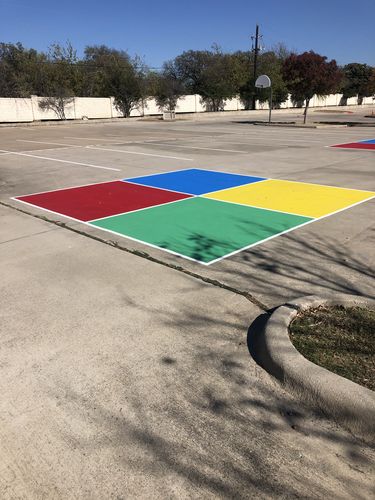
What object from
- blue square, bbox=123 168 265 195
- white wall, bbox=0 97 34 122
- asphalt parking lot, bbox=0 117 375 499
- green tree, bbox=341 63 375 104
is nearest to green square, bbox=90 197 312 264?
asphalt parking lot, bbox=0 117 375 499

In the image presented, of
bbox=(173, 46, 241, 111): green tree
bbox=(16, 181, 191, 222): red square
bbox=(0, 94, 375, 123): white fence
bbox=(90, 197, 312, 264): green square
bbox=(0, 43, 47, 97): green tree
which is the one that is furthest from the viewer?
bbox=(173, 46, 241, 111): green tree

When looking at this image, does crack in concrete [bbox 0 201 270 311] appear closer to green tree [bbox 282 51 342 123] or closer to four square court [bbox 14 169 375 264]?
four square court [bbox 14 169 375 264]

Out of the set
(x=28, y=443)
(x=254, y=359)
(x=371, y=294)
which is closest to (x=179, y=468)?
(x=28, y=443)

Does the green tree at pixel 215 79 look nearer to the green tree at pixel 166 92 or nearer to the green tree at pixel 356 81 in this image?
the green tree at pixel 166 92

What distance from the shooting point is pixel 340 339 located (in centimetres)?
348

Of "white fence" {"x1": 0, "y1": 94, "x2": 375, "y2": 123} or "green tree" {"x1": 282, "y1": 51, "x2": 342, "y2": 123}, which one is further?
"white fence" {"x1": 0, "y1": 94, "x2": 375, "y2": 123}

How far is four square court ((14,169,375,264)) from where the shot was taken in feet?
20.8

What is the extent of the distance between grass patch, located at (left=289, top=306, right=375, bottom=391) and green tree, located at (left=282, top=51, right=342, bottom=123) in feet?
98.1

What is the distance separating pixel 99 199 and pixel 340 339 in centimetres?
647

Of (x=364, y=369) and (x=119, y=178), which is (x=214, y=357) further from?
(x=119, y=178)

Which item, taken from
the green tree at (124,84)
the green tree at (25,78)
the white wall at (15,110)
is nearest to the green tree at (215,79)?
the green tree at (124,84)

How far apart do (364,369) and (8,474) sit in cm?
239

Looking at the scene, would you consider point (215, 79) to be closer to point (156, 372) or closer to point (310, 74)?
point (310, 74)

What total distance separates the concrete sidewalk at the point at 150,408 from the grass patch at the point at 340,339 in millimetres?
419
